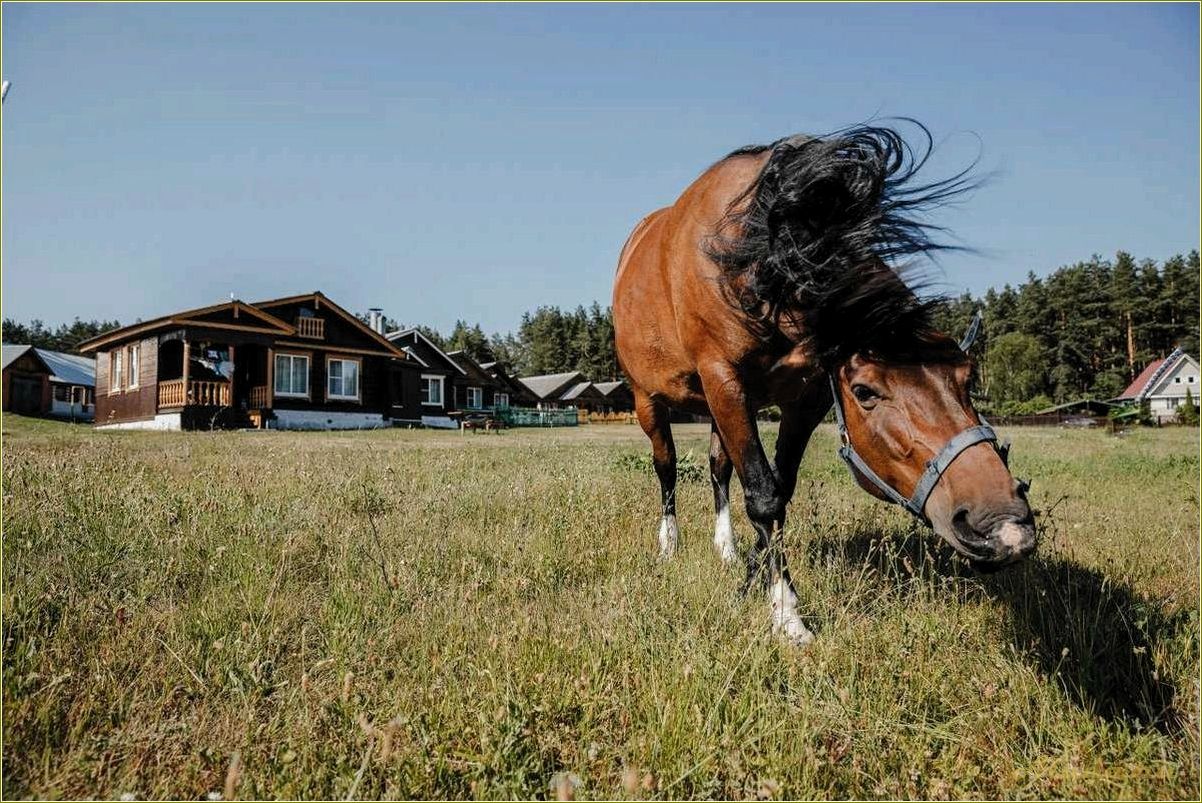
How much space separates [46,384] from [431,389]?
28336 millimetres

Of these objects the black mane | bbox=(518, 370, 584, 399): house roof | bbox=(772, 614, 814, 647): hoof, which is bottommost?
bbox=(772, 614, 814, 647): hoof

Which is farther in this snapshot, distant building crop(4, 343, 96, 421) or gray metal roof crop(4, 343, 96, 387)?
gray metal roof crop(4, 343, 96, 387)

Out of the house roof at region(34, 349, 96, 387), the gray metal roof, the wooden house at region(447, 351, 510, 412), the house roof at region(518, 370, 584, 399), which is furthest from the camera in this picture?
the house roof at region(518, 370, 584, 399)

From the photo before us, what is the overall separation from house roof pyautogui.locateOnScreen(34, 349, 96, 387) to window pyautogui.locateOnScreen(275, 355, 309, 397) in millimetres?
27136

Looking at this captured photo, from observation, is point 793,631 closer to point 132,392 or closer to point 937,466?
point 937,466

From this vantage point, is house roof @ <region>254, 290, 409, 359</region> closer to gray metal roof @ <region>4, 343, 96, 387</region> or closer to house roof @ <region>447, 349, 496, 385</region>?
house roof @ <region>447, 349, 496, 385</region>

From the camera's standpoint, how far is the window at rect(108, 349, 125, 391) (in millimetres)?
31344

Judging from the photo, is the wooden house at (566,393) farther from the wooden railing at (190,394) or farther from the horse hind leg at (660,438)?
the horse hind leg at (660,438)

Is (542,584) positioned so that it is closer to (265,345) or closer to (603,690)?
(603,690)

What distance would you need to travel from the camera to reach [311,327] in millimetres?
33375

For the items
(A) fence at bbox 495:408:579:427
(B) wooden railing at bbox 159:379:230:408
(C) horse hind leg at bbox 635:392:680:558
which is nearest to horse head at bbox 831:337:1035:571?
(C) horse hind leg at bbox 635:392:680:558

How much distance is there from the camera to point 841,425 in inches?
116

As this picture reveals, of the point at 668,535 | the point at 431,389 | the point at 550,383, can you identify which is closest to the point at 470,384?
the point at 431,389

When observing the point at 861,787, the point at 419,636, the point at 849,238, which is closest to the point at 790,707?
the point at 861,787
